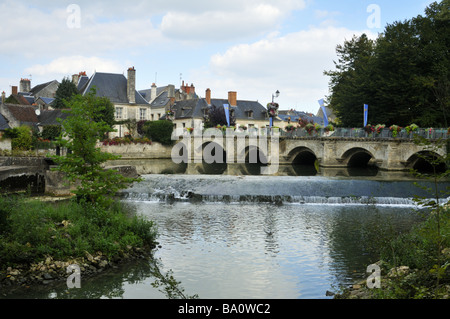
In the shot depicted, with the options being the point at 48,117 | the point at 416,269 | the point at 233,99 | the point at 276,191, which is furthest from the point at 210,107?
the point at 416,269

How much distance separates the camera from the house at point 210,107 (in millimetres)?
65812

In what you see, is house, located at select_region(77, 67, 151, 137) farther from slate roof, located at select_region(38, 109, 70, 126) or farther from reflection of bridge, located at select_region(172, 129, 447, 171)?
reflection of bridge, located at select_region(172, 129, 447, 171)

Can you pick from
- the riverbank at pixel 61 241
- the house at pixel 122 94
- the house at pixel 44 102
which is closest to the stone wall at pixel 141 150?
the house at pixel 122 94

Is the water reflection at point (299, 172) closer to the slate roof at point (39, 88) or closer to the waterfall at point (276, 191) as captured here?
the waterfall at point (276, 191)

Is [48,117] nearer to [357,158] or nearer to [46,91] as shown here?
[46,91]

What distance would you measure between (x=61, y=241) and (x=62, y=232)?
31.7 inches

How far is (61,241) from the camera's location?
12.1 meters

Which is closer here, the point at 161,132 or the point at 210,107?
the point at 161,132

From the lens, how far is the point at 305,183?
87.9ft
